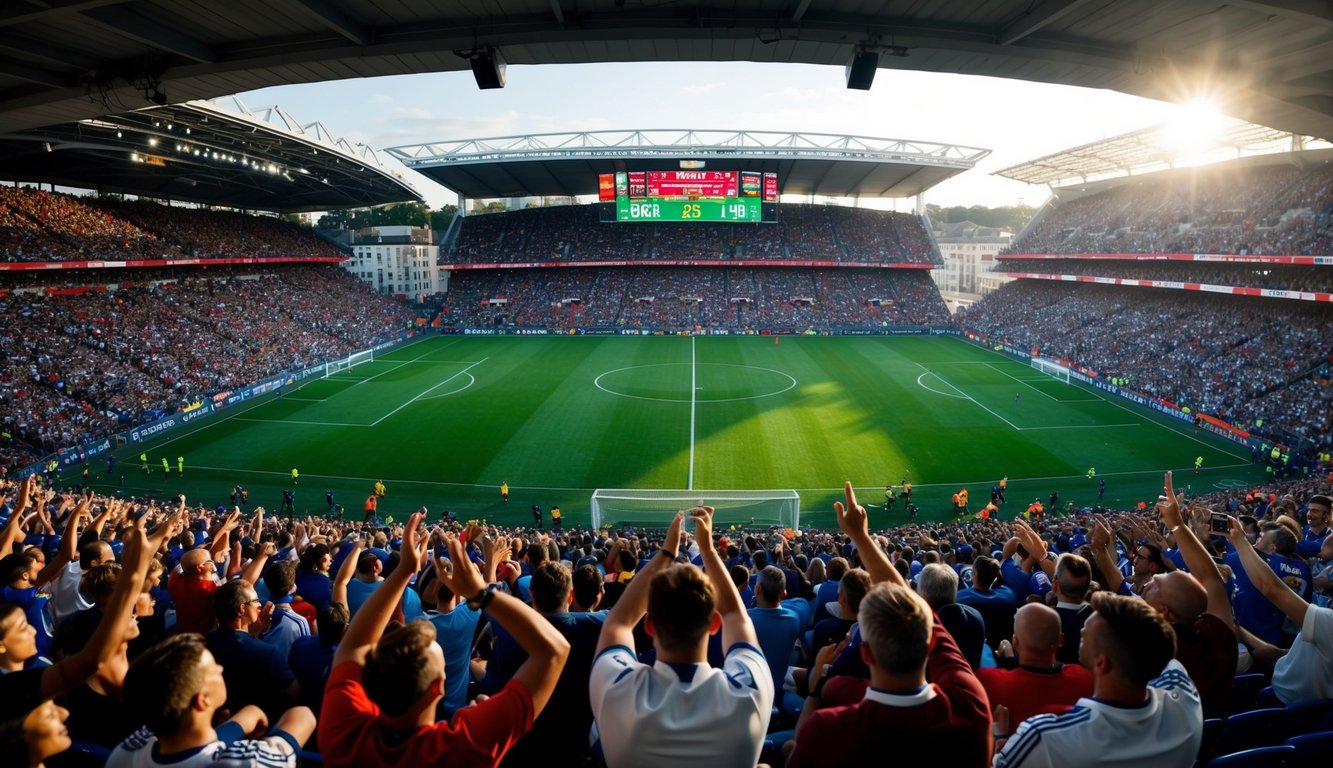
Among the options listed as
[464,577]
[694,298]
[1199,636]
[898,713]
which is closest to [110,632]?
[464,577]

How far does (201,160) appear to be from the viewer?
4075 centimetres

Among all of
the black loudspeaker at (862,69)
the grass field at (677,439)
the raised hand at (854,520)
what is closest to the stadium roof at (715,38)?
the black loudspeaker at (862,69)

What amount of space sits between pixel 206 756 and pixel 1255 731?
5465 millimetres

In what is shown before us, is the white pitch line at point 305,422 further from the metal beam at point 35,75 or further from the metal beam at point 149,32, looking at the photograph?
the metal beam at point 149,32

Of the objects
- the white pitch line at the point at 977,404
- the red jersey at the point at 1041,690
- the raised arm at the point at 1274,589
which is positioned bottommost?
the white pitch line at the point at 977,404

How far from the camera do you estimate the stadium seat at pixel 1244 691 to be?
4742 mm

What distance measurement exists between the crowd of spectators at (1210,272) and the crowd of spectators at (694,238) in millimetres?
18201

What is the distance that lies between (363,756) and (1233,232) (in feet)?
176

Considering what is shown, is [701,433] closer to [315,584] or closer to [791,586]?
[791,586]

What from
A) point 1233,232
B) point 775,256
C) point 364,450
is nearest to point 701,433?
point 364,450

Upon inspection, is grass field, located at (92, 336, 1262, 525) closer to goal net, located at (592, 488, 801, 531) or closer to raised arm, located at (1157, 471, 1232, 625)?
goal net, located at (592, 488, 801, 531)

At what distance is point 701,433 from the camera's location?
30859 millimetres

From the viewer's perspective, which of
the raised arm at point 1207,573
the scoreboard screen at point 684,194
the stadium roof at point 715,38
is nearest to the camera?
the raised arm at point 1207,573

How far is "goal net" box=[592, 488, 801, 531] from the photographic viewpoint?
21.7 m
